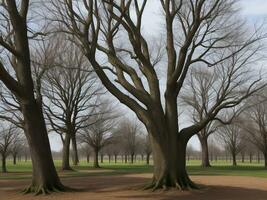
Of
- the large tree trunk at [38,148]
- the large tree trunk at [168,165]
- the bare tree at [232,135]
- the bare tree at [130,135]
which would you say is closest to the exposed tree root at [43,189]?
the large tree trunk at [38,148]

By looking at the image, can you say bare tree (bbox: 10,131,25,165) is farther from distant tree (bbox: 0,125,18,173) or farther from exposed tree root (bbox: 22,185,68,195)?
exposed tree root (bbox: 22,185,68,195)

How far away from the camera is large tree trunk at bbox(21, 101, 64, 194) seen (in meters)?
19.7

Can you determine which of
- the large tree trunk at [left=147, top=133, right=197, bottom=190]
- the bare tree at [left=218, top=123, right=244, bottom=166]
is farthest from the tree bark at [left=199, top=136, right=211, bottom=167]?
the large tree trunk at [left=147, top=133, right=197, bottom=190]

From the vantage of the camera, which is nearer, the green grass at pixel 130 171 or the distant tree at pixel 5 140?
the green grass at pixel 130 171

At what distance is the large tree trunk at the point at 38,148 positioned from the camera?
19734 millimetres

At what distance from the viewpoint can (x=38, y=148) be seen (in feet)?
65.7

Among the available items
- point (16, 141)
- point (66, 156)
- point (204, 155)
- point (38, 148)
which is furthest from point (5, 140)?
point (38, 148)

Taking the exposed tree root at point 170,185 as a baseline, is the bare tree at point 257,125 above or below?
above

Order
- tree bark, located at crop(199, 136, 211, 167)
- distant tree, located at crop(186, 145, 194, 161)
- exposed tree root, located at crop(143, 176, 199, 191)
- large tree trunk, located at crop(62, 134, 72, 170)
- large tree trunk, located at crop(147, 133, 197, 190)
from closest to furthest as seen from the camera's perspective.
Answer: exposed tree root, located at crop(143, 176, 199, 191) < large tree trunk, located at crop(147, 133, 197, 190) < large tree trunk, located at crop(62, 134, 72, 170) < tree bark, located at crop(199, 136, 211, 167) < distant tree, located at crop(186, 145, 194, 161)

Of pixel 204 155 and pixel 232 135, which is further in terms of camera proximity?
pixel 232 135

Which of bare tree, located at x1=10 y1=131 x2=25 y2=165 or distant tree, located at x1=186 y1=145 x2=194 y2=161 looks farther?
distant tree, located at x1=186 y1=145 x2=194 y2=161

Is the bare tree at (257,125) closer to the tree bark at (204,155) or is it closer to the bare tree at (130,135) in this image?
the tree bark at (204,155)

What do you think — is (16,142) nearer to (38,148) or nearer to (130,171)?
(130,171)

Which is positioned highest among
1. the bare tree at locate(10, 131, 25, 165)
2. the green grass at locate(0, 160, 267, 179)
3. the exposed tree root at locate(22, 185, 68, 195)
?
the bare tree at locate(10, 131, 25, 165)
